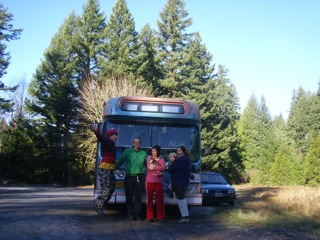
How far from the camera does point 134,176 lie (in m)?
8.87

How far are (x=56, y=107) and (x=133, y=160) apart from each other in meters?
34.4

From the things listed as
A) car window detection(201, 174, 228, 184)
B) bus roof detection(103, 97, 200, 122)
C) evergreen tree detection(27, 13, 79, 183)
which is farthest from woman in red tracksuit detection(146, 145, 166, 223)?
evergreen tree detection(27, 13, 79, 183)

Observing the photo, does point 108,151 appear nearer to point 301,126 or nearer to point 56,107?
point 56,107

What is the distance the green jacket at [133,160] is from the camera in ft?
29.2

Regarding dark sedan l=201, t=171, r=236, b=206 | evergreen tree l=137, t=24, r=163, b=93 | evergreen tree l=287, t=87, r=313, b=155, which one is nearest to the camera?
dark sedan l=201, t=171, r=236, b=206

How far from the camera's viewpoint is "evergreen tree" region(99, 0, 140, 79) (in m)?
41.0

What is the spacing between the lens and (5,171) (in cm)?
4062

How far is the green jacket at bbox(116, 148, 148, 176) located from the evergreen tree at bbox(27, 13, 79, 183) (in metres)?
31.5

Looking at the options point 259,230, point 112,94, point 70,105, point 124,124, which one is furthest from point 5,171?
point 259,230

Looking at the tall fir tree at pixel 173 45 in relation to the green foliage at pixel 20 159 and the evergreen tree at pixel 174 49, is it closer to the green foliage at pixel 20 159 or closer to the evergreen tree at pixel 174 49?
the evergreen tree at pixel 174 49

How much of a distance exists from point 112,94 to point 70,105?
25.7 feet

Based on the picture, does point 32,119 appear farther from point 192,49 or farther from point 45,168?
point 192,49

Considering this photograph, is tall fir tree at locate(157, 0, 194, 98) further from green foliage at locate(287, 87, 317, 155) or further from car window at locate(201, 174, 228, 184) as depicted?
green foliage at locate(287, 87, 317, 155)

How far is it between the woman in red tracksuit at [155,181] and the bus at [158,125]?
780mm
